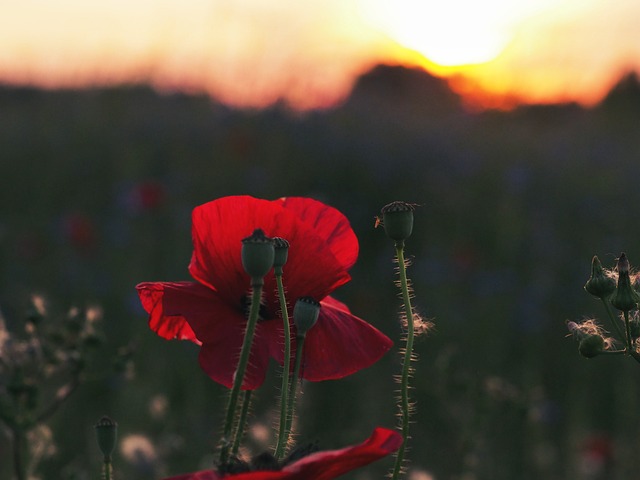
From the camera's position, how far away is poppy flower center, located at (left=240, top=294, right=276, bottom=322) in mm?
912

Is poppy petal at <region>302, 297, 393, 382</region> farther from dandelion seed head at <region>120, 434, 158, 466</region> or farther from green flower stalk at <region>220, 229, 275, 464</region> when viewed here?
dandelion seed head at <region>120, 434, 158, 466</region>

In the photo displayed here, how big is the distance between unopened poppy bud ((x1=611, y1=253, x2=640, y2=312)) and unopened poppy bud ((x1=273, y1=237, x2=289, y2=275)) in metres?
0.28

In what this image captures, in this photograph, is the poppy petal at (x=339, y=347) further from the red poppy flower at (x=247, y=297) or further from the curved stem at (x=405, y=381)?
the curved stem at (x=405, y=381)

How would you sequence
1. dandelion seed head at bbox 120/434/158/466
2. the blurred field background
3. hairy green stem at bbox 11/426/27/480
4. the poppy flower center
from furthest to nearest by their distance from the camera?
the blurred field background → dandelion seed head at bbox 120/434/158/466 → hairy green stem at bbox 11/426/27/480 → the poppy flower center

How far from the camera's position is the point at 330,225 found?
0.99 meters

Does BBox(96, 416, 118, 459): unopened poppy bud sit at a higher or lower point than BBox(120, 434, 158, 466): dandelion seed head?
higher

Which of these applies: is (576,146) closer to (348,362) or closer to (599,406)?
(599,406)

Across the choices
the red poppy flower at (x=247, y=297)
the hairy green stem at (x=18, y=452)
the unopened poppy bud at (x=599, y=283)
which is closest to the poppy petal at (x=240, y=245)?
the red poppy flower at (x=247, y=297)

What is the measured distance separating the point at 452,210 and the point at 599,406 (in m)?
2.35

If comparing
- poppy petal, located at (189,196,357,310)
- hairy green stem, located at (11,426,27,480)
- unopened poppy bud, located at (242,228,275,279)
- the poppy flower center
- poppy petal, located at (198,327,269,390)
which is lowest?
hairy green stem, located at (11,426,27,480)

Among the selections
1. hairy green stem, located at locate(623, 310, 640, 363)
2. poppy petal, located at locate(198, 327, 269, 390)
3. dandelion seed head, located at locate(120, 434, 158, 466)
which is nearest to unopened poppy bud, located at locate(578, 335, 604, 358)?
hairy green stem, located at locate(623, 310, 640, 363)

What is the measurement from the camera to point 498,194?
7.29 metres

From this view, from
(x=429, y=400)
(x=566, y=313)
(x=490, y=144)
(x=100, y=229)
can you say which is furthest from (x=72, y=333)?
(x=490, y=144)

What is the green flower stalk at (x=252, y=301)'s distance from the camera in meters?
0.62
